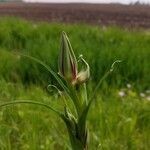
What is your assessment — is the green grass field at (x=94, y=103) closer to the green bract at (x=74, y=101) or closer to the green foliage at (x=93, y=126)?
the green foliage at (x=93, y=126)

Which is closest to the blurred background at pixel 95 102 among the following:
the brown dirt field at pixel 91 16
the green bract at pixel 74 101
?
the green bract at pixel 74 101

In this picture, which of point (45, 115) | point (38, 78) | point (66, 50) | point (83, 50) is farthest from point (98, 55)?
point (66, 50)

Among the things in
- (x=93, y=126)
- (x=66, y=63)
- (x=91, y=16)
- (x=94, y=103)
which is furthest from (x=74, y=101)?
(x=91, y=16)

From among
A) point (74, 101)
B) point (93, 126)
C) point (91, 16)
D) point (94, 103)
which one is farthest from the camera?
point (91, 16)

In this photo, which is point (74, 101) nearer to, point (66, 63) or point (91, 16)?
point (66, 63)

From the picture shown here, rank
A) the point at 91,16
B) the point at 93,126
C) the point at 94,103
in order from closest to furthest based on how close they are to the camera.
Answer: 1. the point at 93,126
2. the point at 94,103
3. the point at 91,16

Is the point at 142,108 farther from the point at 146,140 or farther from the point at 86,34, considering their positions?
the point at 86,34
